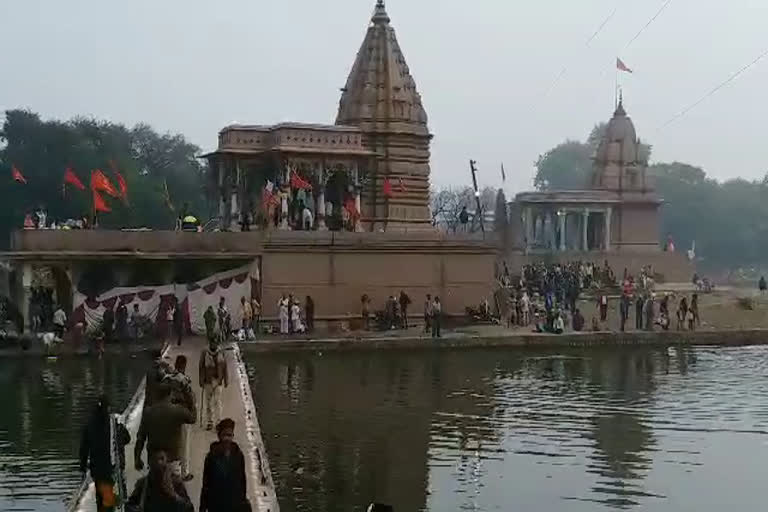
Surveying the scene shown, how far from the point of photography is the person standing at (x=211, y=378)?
14273mm

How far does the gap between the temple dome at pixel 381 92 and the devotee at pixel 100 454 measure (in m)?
30.1

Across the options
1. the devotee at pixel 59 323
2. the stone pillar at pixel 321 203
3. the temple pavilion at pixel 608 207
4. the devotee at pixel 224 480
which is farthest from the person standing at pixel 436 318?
the temple pavilion at pixel 608 207

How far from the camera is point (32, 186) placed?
184ft

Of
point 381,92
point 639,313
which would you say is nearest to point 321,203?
point 381,92

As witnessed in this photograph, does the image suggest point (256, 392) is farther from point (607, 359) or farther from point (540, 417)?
point (607, 359)

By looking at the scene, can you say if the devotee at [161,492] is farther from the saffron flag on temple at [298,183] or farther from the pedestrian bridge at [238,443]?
the saffron flag on temple at [298,183]

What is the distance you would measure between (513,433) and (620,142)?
42056 millimetres

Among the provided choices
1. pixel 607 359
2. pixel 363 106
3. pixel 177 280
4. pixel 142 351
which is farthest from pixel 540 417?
pixel 363 106

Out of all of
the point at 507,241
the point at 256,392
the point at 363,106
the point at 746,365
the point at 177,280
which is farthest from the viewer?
the point at 507,241

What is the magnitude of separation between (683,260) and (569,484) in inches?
1652

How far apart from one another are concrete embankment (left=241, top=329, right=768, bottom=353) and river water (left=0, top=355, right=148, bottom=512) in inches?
171

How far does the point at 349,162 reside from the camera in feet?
118

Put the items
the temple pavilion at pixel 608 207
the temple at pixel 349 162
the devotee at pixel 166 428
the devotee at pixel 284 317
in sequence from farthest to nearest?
the temple pavilion at pixel 608 207
the temple at pixel 349 162
the devotee at pixel 284 317
the devotee at pixel 166 428

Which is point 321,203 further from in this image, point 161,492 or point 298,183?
point 161,492
